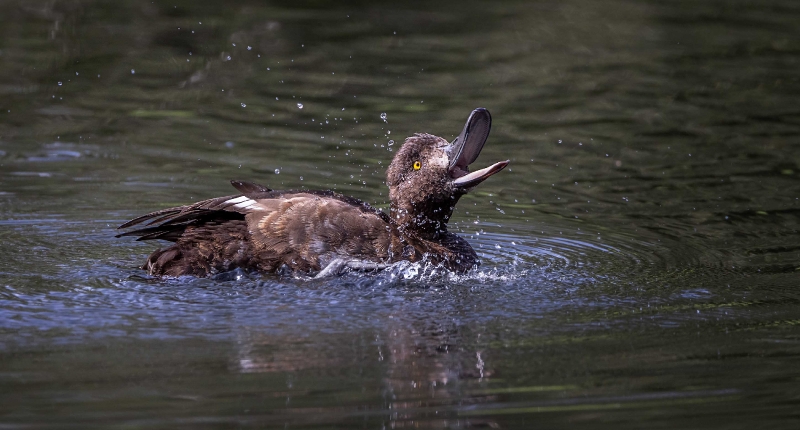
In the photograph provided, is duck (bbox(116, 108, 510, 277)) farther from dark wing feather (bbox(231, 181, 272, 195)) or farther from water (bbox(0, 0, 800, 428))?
water (bbox(0, 0, 800, 428))

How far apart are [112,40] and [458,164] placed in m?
7.28

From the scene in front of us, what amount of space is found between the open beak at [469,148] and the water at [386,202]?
1.89 feet

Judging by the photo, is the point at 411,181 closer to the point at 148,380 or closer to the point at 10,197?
the point at 148,380

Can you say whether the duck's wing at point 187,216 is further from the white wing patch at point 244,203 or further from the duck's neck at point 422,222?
the duck's neck at point 422,222

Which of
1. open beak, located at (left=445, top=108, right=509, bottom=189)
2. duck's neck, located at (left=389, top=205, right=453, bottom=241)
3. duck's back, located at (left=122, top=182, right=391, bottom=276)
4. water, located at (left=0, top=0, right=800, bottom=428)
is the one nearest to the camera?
water, located at (left=0, top=0, right=800, bottom=428)

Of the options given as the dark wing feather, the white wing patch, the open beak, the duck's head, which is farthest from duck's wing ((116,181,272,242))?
the open beak

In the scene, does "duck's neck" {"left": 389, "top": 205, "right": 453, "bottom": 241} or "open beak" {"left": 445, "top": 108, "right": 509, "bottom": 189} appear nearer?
"open beak" {"left": 445, "top": 108, "right": 509, "bottom": 189}

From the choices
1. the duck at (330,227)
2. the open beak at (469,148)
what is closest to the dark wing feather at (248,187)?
the duck at (330,227)

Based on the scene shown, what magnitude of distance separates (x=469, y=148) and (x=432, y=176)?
0.31m

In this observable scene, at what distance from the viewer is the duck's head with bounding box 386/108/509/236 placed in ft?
21.9

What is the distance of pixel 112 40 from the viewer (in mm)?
12781

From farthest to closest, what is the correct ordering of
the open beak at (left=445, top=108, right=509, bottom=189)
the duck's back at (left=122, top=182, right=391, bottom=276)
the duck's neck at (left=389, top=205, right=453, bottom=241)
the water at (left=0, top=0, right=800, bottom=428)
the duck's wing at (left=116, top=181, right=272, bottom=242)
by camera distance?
1. the duck's neck at (left=389, top=205, right=453, bottom=241)
2. the open beak at (left=445, top=108, right=509, bottom=189)
3. the duck's wing at (left=116, top=181, right=272, bottom=242)
4. the duck's back at (left=122, top=182, right=391, bottom=276)
5. the water at (left=0, top=0, right=800, bottom=428)

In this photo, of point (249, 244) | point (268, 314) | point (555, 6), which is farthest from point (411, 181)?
point (555, 6)

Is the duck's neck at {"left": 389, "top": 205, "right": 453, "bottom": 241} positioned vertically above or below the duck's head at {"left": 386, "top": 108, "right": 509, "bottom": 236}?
below
